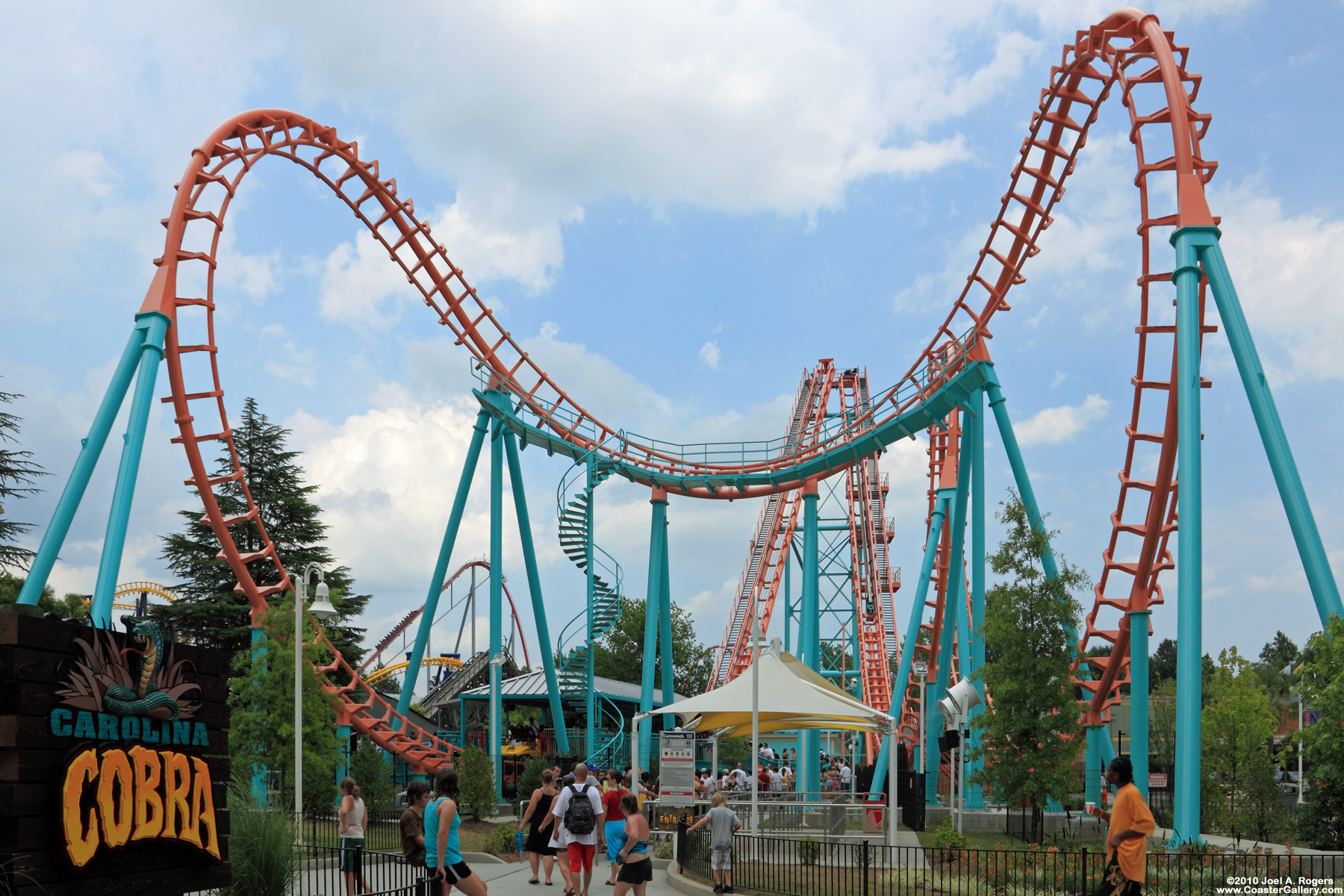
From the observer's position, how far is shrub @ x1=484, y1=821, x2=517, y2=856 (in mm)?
19875

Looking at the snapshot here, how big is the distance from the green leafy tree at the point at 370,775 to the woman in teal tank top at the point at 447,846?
44.2 feet

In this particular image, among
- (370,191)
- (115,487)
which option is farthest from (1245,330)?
(370,191)

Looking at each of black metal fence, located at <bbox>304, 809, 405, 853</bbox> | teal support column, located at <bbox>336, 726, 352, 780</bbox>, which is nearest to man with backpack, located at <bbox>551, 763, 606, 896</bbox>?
black metal fence, located at <bbox>304, 809, 405, 853</bbox>

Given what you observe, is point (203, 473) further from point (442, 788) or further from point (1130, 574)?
point (1130, 574)

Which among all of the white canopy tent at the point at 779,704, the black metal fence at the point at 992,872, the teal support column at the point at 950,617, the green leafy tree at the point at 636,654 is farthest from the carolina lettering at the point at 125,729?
the green leafy tree at the point at 636,654

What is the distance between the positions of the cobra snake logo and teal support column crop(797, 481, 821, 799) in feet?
68.9

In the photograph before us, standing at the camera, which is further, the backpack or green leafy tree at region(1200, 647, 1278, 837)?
green leafy tree at region(1200, 647, 1278, 837)

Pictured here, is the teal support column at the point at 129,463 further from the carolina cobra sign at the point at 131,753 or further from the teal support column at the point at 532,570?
the teal support column at the point at 532,570

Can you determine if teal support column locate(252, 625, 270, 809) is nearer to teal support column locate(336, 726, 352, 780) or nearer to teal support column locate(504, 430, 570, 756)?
teal support column locate(336, 726, 352, 780)

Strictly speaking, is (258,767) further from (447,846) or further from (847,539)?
(847,539)

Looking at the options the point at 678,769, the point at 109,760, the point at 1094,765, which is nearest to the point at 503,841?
the point at 678,769

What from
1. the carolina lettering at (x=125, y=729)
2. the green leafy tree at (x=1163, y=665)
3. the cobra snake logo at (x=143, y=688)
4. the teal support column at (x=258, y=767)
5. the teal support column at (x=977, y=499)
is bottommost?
the green leafy tree at (x=1163, y=665)

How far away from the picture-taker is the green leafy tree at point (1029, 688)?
64.2 ft

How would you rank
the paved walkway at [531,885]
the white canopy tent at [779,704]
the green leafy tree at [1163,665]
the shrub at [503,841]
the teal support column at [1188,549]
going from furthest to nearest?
1. the green leafy tree at [1163,665]
2. the shrub at [503,841]
3. the white canopy tent at [779,704]
4. the paved walkway at [531,885]
5. the teal support column at [1188,549]
